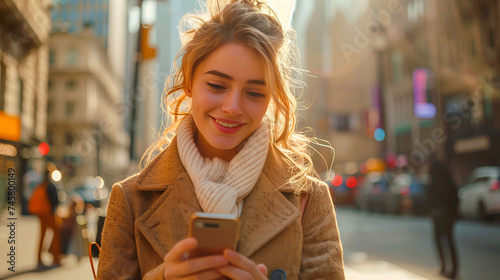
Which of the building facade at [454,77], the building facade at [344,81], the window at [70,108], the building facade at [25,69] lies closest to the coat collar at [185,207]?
the building facade at [25,69]

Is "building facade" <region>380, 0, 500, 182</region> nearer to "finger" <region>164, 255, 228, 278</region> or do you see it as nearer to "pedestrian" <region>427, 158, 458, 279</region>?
"pedestrian" <region>427, 158, 458, 279</region>

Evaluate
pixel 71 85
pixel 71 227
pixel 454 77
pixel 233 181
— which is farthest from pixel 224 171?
pixel 454 77

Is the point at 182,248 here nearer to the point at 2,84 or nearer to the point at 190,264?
the point at 190,264

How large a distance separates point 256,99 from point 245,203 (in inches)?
16.7

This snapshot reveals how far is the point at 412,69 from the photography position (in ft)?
99.4

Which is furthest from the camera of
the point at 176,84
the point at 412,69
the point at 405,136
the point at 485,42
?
the point at 405,136

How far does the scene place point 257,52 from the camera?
1759mm

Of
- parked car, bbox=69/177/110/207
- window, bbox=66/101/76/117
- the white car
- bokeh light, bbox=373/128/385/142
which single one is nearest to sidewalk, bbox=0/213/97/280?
window, bbox=66/101/76/117

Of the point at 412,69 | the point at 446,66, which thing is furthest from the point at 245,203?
the point at 412,69

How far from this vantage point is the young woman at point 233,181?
5.72ft

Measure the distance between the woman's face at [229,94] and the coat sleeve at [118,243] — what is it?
43 centimetres

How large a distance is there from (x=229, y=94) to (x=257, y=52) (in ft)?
0.63

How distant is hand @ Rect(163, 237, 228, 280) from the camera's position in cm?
132

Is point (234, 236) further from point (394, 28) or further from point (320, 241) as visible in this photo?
point (394, 28)
